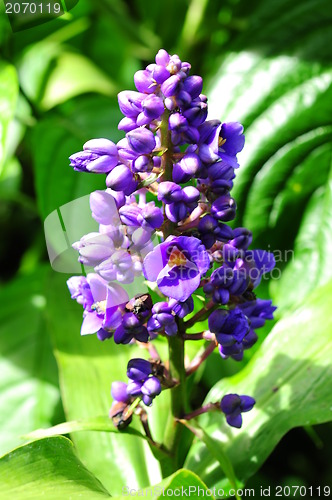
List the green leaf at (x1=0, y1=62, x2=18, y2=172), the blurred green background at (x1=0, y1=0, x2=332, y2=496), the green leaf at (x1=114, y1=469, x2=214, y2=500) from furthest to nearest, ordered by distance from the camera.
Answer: the blurred green background at (x1=0, y1=0, x2=332, y2=496) < the green leaf at (x1=0, y1=62, x2=18, y2=172) < the green leaf at (x1=114, y1=469, x2=214, y2=500)

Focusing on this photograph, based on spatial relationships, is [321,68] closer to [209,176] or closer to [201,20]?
[201,20]

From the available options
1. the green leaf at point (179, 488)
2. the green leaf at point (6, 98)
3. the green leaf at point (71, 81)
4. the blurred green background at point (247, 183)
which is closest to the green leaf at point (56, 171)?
the blurred green background at point (247, 183)

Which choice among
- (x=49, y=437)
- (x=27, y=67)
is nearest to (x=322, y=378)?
(x=49, y=437)

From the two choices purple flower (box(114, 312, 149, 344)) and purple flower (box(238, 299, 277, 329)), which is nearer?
purple flower (box(114, 312, 149, 344))

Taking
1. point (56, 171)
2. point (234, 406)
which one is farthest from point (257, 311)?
point (56, 171)

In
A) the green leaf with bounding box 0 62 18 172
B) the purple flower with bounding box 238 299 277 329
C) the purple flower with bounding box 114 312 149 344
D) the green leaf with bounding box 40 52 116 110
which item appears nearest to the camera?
the purple flower with bounding box 114 312 149 344

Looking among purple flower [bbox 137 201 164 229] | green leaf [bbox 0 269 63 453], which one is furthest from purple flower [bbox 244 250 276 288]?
green leaf [bbox 0 269 63 453]

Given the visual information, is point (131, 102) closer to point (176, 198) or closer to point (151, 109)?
point (151, 109)

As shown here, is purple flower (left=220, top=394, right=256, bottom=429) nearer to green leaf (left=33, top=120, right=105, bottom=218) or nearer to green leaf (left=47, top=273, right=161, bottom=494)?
green leaf (left=47, top=273, right=161, bottom=494)
